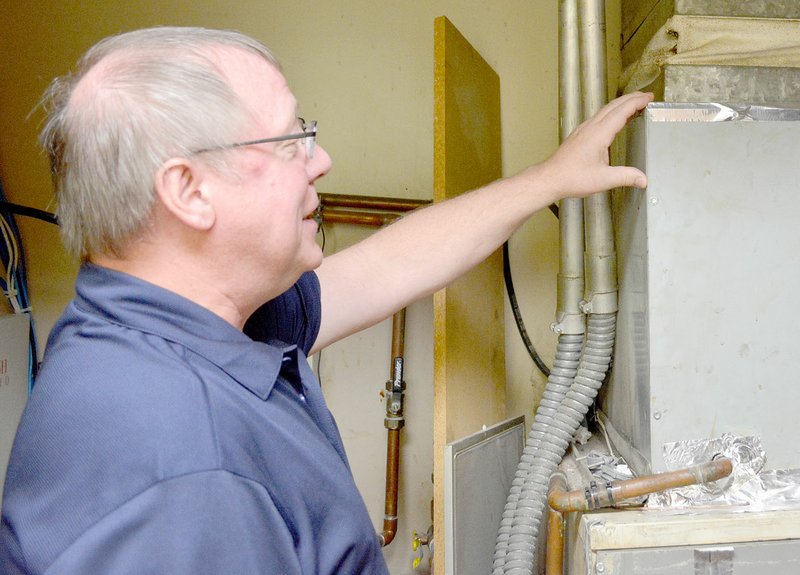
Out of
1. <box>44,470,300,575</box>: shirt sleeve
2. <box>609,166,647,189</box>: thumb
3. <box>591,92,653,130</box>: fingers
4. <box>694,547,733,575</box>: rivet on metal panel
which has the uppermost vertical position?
<box>591,92,653,130</box>: fingers

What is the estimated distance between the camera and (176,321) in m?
0.64

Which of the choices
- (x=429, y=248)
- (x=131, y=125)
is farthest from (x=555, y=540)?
(x=131, y=125)

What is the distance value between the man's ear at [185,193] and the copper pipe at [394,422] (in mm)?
998

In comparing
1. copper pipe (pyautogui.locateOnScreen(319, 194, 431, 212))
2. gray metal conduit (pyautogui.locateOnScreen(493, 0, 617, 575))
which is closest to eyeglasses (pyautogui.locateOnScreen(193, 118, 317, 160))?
gray metal conduit (pyautogui.locateOnScreen(493, 0, 617, 575))

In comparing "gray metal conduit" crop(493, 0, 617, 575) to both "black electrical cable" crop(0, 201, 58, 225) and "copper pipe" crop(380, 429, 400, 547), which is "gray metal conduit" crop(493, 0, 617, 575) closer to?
"copper pipe" crop(380, 429, 400, 547)

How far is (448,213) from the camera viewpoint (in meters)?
1.10

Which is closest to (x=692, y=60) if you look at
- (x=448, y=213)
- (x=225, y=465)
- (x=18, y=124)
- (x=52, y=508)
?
(x=448, y=213)

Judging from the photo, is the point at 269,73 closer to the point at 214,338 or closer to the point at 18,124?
the point at 214,338

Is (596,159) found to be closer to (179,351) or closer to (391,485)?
(179,351)

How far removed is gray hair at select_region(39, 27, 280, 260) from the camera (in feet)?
2.11

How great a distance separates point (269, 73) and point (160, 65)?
0.12m

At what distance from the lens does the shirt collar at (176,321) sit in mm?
634

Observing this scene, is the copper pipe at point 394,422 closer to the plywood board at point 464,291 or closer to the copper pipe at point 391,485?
the copper pipe at point 391,485

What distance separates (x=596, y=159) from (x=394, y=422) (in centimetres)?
89
